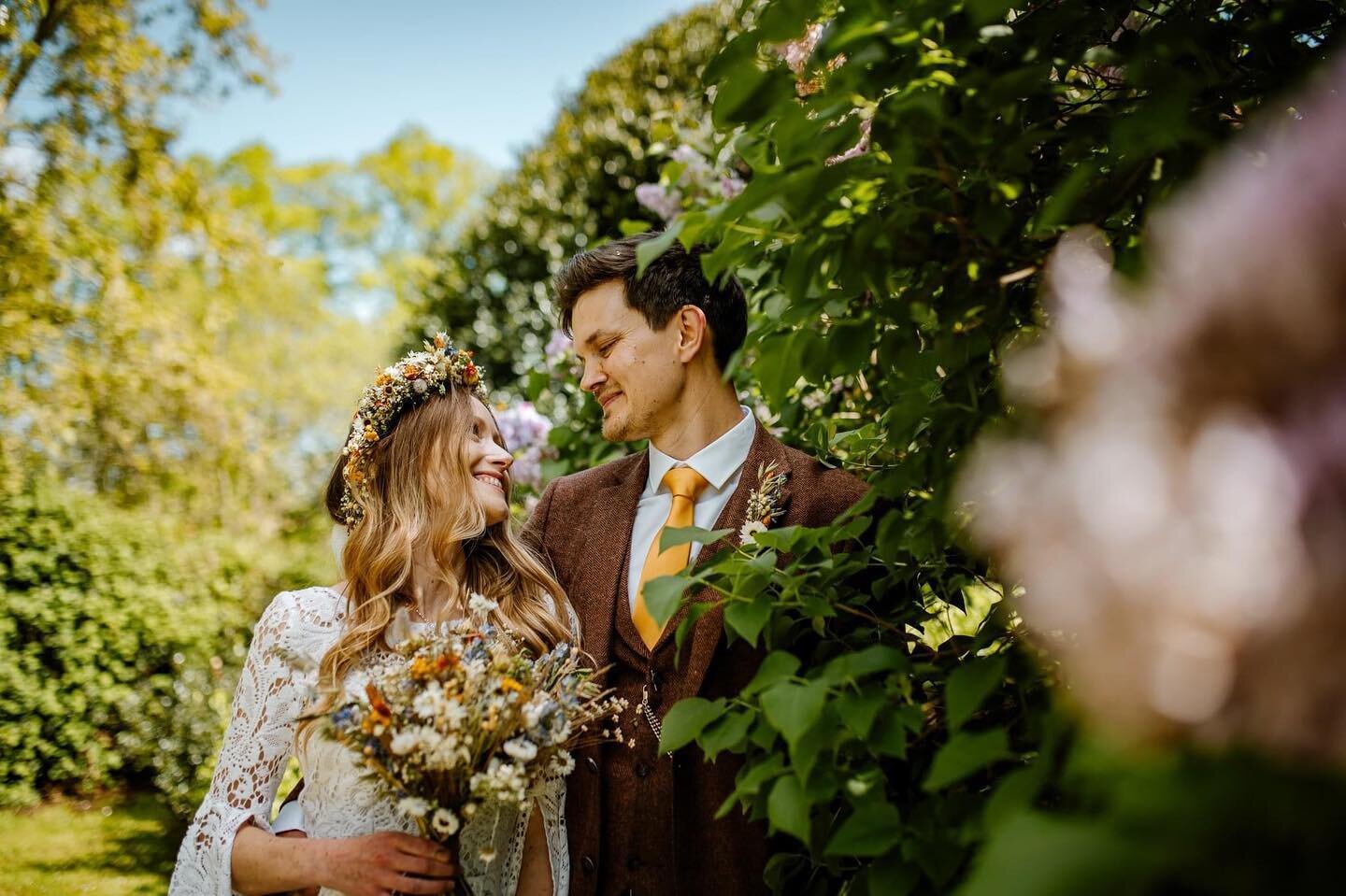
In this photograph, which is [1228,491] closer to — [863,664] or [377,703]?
[863,664]

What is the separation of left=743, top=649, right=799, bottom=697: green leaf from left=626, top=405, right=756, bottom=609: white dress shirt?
1.12 metres

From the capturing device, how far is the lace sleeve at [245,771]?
1989mm

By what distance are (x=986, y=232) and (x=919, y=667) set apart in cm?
64

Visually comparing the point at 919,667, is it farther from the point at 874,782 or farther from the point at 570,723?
Result: the point at 570,723

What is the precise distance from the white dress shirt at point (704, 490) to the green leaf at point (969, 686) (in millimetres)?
1285

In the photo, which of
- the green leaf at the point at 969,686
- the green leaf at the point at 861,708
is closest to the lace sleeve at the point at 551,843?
the green leaf at the point at 861,708

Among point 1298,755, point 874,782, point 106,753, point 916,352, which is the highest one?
point 916,352

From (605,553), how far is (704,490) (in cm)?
34

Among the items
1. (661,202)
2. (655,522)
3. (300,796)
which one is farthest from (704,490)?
(661,202)

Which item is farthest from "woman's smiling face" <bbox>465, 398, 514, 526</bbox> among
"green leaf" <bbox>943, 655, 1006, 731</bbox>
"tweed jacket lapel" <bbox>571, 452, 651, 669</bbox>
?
"green leaf" <bbox>943, 655, 1006, 731</bbox>

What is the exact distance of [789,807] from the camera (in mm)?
1145

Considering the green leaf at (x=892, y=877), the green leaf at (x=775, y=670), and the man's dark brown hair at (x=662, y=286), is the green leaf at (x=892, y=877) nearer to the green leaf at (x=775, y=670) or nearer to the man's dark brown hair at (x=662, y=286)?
the green leaf at (x=775, y=670)

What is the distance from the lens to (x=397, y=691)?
1.64 m

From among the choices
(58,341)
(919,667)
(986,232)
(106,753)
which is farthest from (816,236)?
(58,341)
